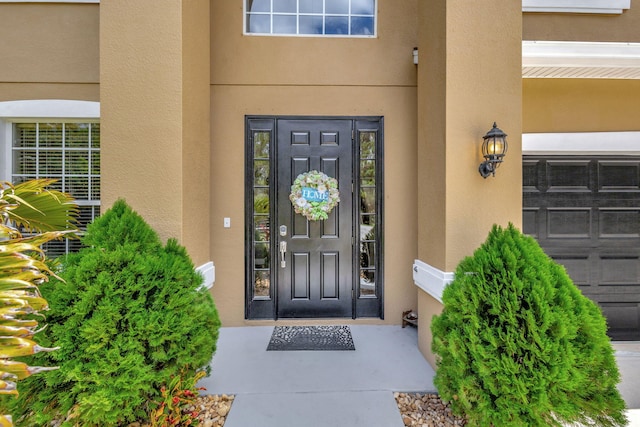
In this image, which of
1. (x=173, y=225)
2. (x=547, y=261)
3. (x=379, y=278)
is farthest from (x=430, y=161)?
(x=173, y=225)

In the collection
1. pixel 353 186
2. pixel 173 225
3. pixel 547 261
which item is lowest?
pixel 547 261

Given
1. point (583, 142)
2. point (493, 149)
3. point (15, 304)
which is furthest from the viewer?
point (583, 142)

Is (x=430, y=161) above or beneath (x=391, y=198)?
above

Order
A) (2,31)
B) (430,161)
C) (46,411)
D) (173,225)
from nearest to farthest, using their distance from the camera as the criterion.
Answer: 1. (46,411)
2. (173,225)
3. (430,161)
4. (2,31)

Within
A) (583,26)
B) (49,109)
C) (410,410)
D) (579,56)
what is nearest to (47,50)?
(49,109)

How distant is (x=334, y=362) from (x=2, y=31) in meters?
5.09

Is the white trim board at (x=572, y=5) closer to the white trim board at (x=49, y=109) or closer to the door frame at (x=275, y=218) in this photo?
the door frame at (x=275, y=218)

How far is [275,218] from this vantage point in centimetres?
379

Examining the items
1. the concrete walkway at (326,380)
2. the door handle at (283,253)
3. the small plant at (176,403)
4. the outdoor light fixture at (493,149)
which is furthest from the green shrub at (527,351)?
the door handle at (283,253)

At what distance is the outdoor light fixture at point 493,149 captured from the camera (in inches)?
96.5

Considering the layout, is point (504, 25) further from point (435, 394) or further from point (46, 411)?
point (46, 411)

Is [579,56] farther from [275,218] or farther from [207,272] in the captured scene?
[207,272]

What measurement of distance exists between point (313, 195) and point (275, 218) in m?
0.58

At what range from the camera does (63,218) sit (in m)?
2.33
